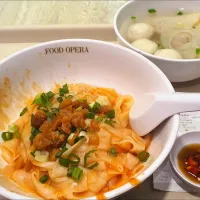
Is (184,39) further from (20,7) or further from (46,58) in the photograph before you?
(20,7)

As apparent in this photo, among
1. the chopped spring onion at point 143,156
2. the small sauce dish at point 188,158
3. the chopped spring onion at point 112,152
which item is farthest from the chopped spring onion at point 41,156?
the small sauce dish at point 188,158

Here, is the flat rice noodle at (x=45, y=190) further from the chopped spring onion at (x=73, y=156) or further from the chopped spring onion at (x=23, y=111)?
the chopped spring onion at (x=23, y=111)

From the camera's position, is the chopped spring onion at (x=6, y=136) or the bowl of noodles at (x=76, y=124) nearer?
the bowl of noodles at (x=76, y=124)

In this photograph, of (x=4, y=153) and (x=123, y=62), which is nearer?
(x=4, y=153)

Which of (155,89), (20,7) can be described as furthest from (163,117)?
(20,7)

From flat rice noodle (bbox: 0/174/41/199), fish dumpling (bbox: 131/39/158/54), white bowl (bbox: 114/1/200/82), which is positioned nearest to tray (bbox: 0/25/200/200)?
white bowl (bbox: 114/1/200/82)

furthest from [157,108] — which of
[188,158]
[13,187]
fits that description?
[13,187]
